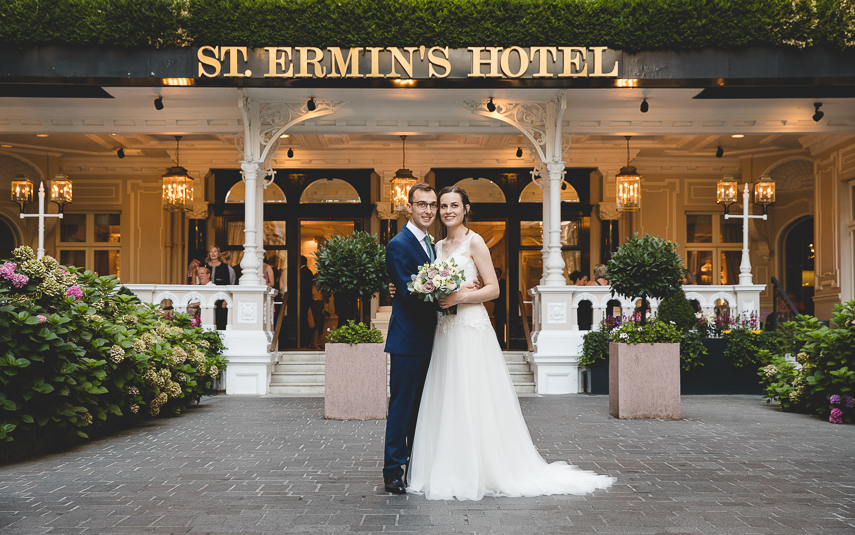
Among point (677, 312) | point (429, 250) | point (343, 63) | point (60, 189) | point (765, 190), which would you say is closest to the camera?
point (429, 250)

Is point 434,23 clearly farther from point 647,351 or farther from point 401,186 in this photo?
point 647,351

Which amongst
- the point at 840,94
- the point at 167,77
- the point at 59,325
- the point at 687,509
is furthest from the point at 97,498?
the point at 840,94

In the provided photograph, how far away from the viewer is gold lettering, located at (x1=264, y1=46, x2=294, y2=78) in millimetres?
10422

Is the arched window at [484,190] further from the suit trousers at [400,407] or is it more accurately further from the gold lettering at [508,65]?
the suit trousers at [400,407]

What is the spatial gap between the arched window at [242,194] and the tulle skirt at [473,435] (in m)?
11.9

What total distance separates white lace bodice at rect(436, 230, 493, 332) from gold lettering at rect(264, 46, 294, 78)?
6.38 m

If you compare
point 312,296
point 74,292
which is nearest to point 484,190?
point 312,296

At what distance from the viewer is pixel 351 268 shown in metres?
8.70

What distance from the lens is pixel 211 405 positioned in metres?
9.91

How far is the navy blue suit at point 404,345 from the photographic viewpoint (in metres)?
4.69

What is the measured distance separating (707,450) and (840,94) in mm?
7291

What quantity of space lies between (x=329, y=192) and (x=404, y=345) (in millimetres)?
11884

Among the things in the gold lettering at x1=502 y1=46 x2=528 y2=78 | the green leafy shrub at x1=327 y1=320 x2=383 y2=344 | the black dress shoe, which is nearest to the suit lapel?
the black dress shoe

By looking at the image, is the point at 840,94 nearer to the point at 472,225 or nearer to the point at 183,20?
the point at 472,225
